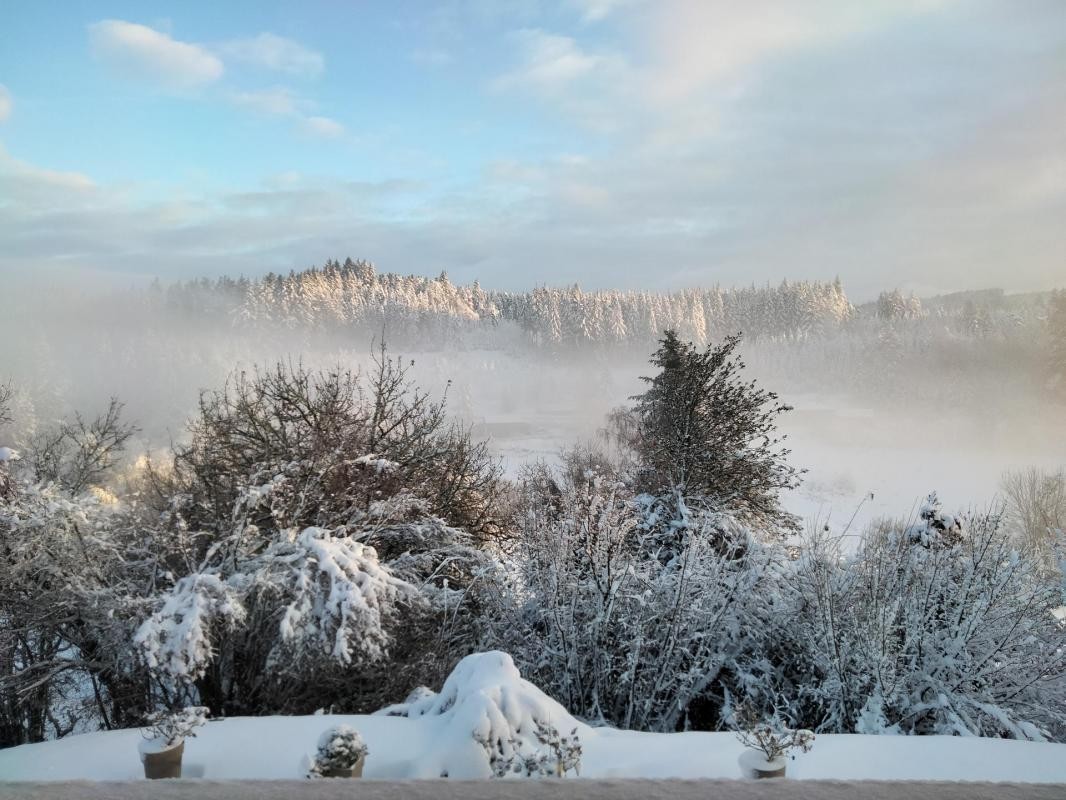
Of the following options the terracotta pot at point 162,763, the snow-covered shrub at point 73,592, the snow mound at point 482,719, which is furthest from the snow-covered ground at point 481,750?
the snow-covered shrub at point 73,592

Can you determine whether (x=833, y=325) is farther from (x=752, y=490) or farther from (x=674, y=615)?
(x=674, y=615)

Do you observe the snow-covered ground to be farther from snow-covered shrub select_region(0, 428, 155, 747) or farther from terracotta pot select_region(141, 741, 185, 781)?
snow-covered shrub select_region(0, 428, 155, 747)

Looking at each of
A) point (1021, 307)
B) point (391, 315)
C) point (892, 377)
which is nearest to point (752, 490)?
point (1021, 307)

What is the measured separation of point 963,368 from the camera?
34000 millimetres

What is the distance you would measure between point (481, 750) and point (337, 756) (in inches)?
35.9

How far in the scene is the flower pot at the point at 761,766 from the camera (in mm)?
3326

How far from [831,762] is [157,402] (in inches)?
2051

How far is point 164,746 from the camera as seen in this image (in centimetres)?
365

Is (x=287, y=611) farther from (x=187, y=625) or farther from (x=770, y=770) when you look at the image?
(x=770, y=770)

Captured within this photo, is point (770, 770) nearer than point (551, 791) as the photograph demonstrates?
No

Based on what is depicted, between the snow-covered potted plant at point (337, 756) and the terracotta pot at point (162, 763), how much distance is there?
1058mm

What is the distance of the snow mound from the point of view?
3.76 meters

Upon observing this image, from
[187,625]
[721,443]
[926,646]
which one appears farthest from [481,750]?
[721,443]

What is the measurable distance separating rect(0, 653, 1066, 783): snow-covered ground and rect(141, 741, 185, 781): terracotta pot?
175 millimetres
